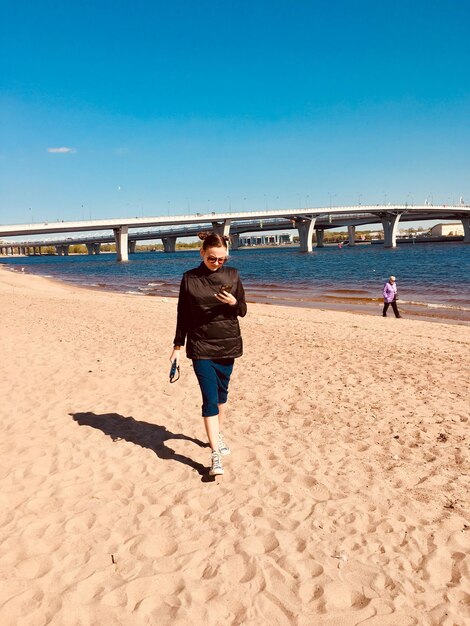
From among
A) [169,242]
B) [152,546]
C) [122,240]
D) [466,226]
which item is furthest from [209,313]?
[169,242]

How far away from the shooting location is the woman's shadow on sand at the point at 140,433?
507 cm

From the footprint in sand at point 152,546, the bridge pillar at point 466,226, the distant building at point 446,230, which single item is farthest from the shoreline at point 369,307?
the distant building at point 446,230

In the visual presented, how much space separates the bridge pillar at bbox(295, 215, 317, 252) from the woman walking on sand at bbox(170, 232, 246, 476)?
369 ft

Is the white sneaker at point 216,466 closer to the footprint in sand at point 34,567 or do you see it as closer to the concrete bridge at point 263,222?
the footprint in sand at point 34,567

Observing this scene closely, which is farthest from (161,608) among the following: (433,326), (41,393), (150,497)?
(433,326)

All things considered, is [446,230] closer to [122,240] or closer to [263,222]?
[263,222]

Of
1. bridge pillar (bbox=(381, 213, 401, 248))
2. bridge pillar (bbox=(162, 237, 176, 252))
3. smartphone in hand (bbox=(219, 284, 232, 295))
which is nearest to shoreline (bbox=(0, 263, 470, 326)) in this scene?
smartphone in hand (bbox=(219, 284, 232, 295))

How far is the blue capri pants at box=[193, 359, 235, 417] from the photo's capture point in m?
4.27

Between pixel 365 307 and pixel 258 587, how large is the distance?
2106cm

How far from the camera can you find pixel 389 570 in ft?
10.5

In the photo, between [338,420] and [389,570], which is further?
[338,420]

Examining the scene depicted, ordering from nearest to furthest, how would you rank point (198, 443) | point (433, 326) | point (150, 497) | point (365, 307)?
point (150, 497) < point (198, 443) < point (433, 326) < point (365, 307)

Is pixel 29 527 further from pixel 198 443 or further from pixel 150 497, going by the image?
pixel 198 443

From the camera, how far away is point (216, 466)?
4.47 meters
